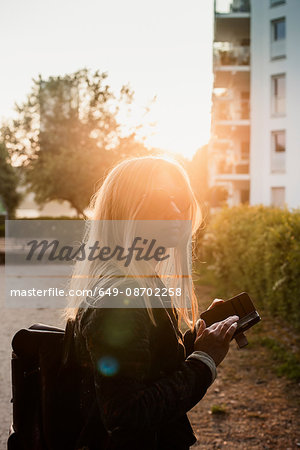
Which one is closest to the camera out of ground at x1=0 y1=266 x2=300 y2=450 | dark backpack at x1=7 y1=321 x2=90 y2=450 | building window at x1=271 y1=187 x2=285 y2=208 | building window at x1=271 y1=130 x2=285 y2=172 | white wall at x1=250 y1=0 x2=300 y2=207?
dark backpack at x1=7 y1=321 x2=90 y2=450

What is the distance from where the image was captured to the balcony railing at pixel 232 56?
32312 mm

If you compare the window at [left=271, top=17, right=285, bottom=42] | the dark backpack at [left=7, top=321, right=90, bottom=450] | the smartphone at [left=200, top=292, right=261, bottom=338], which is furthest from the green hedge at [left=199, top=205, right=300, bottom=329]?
the window at [left=271, top=17, right=285, bottom=42]

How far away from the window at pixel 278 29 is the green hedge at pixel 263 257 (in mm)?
20248

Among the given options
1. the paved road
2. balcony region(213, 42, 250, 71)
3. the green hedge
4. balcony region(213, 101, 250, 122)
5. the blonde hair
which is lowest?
the paved road

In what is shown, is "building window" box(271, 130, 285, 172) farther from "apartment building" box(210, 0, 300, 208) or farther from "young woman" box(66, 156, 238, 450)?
"young woman" box(66, 156, 238, 450)

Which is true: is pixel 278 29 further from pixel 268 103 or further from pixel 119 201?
pixel 119 201

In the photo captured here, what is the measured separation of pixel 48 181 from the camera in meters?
31.8

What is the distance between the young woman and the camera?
1441 millimetres

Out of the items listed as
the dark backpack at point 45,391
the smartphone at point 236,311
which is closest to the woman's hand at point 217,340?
the smartphone at point 236,311

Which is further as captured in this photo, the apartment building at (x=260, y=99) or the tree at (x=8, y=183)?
the tree at (x=8, y=183)

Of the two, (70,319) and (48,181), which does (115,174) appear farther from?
(48,181)

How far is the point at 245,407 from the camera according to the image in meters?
4.77

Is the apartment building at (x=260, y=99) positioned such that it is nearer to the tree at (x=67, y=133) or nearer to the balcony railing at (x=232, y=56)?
the balcony railing at (x=232, y=56)

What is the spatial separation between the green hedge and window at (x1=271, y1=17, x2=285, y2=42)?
20.2 meters
